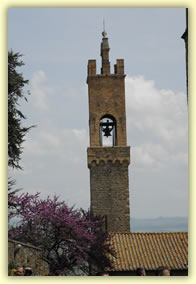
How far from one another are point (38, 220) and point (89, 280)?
16639mm

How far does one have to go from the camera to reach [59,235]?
2314cm

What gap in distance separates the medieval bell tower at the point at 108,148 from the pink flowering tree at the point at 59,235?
7307 mm

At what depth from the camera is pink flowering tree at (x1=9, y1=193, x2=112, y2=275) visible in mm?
22297

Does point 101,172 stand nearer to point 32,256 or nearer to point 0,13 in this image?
point 32,256

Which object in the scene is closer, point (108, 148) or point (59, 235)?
point (59, 235)

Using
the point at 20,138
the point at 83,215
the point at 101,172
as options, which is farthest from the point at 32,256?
the point at 101,172

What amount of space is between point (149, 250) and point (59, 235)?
247 inches

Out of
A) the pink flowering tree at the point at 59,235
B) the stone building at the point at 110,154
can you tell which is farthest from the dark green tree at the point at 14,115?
the stone building at the point at 110,154

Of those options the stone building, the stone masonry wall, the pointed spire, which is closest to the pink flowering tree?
the stone building

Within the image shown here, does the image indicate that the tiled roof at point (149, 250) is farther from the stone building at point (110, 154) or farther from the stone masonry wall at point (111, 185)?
the stone masonry wall at point (111, 185)

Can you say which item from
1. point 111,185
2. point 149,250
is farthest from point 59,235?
point 111,185

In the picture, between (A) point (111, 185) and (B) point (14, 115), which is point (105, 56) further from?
(B) point (14, 115)

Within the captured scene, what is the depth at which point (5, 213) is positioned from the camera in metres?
7.25

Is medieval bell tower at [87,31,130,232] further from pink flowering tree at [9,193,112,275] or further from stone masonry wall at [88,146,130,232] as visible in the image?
pink flowering tree at [9,193,112,275]
